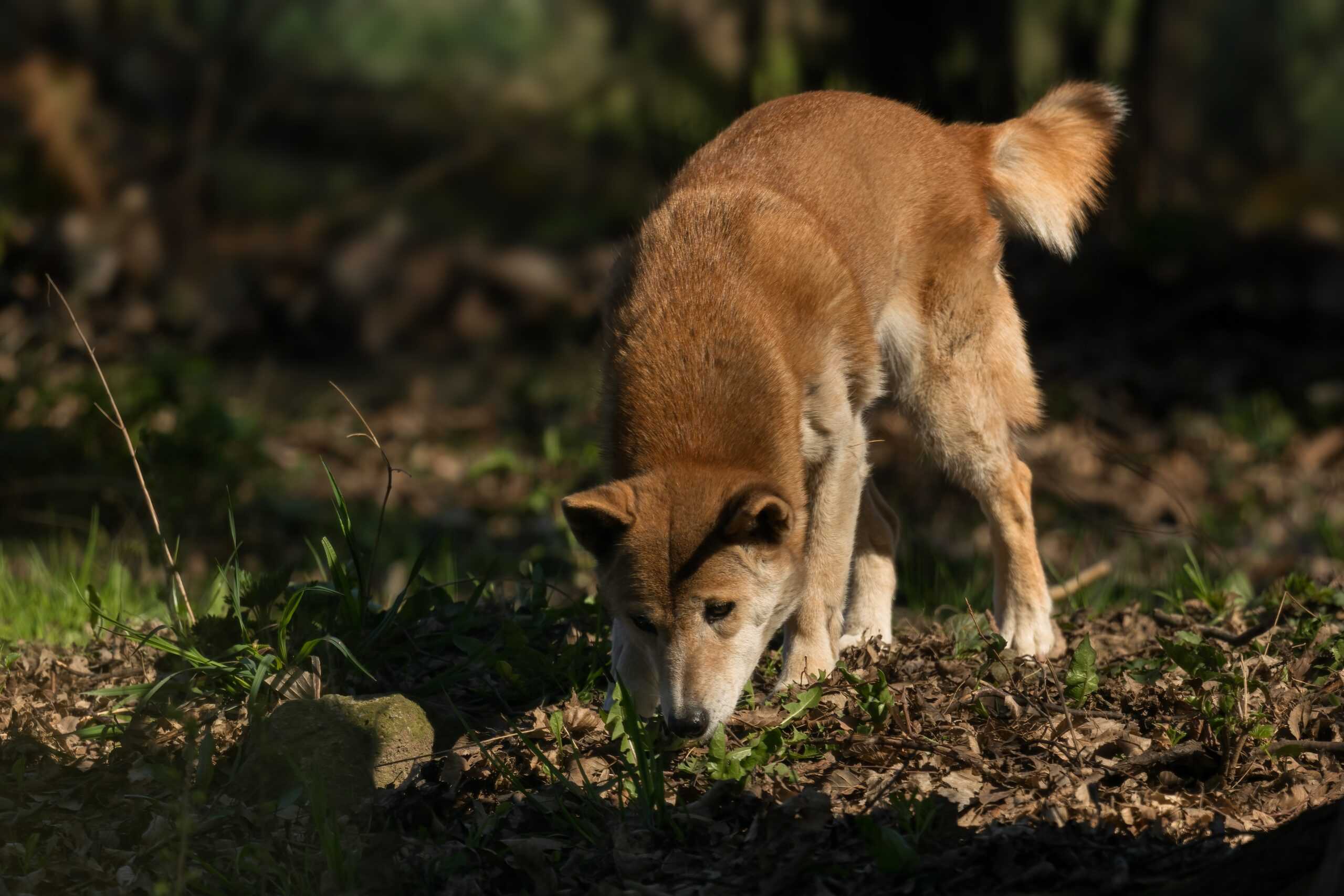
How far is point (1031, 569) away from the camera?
17.9ft

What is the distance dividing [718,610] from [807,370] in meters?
1.07

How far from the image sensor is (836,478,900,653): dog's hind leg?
17.9 feet

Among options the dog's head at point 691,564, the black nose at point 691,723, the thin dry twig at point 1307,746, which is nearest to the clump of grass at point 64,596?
the dog's head at point 691,564

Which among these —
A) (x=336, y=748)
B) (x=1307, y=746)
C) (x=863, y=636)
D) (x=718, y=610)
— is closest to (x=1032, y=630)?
(x=863, y=636)

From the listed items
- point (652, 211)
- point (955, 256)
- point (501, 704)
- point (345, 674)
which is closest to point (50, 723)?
point (345, 674)

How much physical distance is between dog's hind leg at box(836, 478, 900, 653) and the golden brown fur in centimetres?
1

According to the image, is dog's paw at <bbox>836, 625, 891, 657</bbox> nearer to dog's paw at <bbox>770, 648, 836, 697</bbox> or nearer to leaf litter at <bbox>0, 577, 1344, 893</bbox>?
dog's paw at <bbox>770, 648, 836, 697</bbox>

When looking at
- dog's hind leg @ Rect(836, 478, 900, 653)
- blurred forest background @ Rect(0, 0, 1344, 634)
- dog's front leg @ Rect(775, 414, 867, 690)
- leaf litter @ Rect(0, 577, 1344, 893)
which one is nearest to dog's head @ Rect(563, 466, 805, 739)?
leaf litter @ Rect(0, 577, 1344, 893)

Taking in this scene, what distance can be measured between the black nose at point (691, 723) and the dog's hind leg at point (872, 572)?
4.59 feet

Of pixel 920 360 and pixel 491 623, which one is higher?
pixel 920 360

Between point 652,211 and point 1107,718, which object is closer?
point 1107,718

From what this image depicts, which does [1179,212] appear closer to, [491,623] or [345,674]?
[491,623]

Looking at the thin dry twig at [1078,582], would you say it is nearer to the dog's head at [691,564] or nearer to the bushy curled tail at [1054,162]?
the bushy curled tail at [1054,162]

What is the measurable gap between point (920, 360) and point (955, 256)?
47 centimetres
